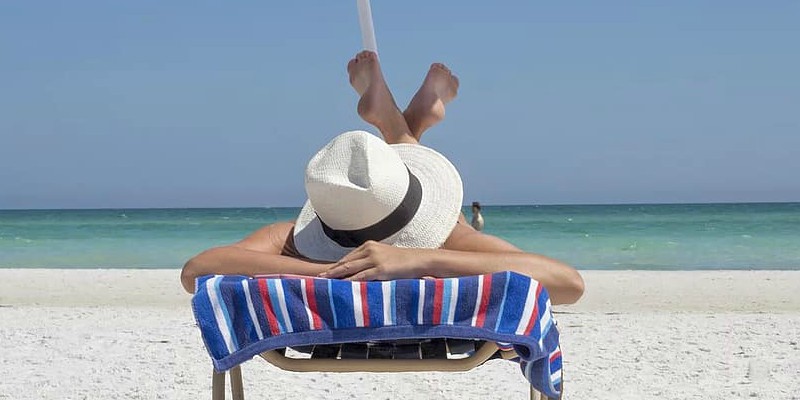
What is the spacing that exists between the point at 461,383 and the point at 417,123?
1813 mm

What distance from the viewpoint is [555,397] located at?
2.39 meters

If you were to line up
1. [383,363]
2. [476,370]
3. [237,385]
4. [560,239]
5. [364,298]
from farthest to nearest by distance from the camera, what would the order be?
[560,239], [476,370], [237,385], [383,363], [364,298]

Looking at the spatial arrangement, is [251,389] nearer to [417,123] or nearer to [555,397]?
[417,123]

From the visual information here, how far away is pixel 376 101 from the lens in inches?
143

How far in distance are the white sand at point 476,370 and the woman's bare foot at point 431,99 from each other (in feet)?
5.15

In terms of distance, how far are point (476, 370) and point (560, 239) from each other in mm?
24212

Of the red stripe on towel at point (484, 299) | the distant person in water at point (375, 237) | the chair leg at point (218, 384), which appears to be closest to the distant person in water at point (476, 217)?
the distant person in water at point (375, 237)

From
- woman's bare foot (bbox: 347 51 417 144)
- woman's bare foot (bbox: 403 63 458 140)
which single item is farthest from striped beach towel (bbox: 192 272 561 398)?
woman's bare foot (bbox: 403 63 458 140)

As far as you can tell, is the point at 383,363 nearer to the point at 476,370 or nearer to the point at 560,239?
the point at 476,370

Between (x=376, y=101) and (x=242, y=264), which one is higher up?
(x=376, y=101)

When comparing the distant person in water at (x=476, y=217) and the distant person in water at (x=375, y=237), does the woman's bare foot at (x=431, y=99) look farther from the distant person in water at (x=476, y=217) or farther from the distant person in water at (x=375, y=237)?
the distant person in water at (x=476, y=217)

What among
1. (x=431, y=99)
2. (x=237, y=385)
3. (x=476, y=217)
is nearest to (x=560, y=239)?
(x=476, y=217)

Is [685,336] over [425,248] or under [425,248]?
under

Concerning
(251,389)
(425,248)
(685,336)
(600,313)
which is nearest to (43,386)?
(251,389)
